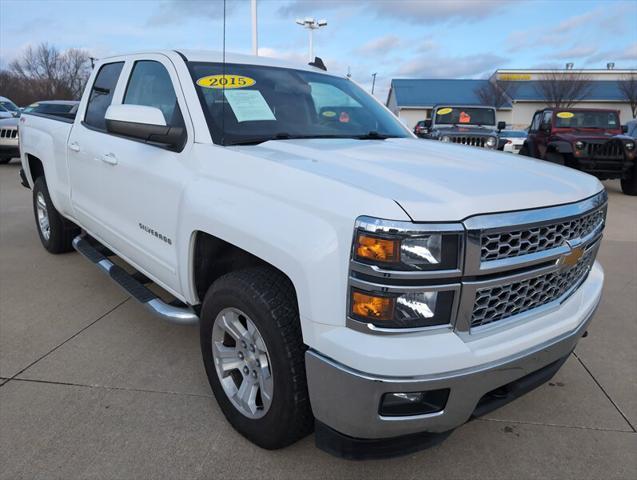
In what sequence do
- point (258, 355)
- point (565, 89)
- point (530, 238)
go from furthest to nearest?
point (565, 89)
point (258, 355)
point (530, 238)

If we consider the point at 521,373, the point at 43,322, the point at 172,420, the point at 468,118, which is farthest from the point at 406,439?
the point at 468,118

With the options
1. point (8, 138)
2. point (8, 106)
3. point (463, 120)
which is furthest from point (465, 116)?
point (8, 106)

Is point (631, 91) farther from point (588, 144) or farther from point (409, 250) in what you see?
point (409, 250)

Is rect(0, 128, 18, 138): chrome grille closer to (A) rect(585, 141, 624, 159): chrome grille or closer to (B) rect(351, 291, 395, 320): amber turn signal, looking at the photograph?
(A) rect(585, 141, 624, 159): chrome grille

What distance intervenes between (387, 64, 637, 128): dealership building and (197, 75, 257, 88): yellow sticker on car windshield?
45391 millimetres

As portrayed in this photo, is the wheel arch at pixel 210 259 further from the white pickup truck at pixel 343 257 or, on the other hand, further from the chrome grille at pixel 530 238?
the chrome grille at pixel 530 238

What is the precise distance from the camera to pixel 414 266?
1659 mm

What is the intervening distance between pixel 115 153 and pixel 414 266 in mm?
2371

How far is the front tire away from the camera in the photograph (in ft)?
6.41

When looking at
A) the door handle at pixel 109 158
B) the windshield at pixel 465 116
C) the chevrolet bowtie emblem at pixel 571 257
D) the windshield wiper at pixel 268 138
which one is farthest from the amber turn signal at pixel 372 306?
the windshield at pixel 465 116

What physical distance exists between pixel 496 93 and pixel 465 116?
3720 cm

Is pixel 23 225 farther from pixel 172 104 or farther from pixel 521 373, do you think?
pixel 521 373

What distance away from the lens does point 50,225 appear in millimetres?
4988

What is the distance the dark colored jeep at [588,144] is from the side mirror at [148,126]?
9889 mm
